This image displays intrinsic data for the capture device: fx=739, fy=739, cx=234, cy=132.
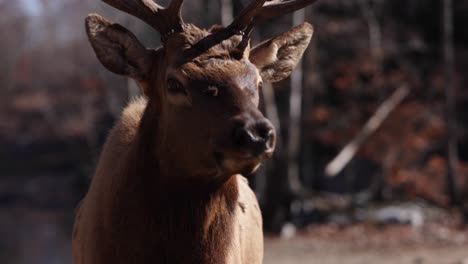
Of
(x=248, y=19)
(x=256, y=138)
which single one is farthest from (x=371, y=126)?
(x=256, y=138)

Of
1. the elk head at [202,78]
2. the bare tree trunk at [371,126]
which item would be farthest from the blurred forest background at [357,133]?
the elk head at [202,78]

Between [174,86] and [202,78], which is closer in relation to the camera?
[202,78]

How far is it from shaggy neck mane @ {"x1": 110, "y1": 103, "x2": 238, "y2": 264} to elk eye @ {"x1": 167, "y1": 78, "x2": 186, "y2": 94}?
425 mm

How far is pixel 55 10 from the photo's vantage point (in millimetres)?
28953

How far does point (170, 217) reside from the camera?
4035 millimetres

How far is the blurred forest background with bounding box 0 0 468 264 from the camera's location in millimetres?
14586

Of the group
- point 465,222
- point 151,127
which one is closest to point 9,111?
point 465,222

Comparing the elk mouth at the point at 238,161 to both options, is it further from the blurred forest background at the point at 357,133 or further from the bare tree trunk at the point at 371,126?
the bare tree trunk at the point at 371,126

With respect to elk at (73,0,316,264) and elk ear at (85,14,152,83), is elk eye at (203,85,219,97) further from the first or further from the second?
elk ear at (85,14,152,83)

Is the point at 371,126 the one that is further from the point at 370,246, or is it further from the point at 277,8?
the point at 277,8

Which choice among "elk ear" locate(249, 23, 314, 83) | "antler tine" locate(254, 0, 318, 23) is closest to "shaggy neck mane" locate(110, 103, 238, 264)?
"elk ear" locate(249, 23, 314, 83)

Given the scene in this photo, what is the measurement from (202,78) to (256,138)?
22.6 inches

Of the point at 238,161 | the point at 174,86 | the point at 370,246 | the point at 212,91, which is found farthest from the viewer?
Answer: the point at 370,246

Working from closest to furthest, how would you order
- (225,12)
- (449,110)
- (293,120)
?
(225,12), (293,120), (449,110)
